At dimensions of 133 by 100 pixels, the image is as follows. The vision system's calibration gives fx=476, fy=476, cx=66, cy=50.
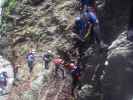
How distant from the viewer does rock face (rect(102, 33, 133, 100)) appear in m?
13.8

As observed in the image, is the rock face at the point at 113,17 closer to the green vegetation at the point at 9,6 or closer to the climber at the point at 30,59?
the climber at the point at 30,59

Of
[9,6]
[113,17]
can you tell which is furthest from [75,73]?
[9,6]

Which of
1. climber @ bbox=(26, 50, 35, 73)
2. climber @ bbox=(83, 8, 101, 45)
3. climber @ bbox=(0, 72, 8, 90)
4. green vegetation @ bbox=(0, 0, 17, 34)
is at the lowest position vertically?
climber @ bbox=(0, 72, 8, 90)

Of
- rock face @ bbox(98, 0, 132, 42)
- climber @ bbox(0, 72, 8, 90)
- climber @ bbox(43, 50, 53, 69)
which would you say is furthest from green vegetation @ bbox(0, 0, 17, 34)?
rock face @ bbox(98, 0, 132, 42)

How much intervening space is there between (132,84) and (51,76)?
6782mm

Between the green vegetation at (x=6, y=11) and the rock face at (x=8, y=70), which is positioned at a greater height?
the green vegetation at (x=6, y=11)

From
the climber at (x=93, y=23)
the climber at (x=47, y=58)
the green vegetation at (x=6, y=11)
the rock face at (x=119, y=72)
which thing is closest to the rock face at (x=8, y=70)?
the green vegetation at (x=6, y=11)

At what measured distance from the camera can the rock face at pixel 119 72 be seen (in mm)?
13758

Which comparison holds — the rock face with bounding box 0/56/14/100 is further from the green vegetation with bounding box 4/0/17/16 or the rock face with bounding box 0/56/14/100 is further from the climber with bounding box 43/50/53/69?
the green vegetation with bounding box 4/0/17/16

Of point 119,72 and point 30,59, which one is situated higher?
point 119,72

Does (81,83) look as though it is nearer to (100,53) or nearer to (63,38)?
(100,53)

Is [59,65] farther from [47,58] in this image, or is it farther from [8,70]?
[8,70]

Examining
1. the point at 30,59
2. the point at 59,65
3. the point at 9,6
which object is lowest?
the point at 30,59

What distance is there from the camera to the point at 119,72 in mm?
13977
